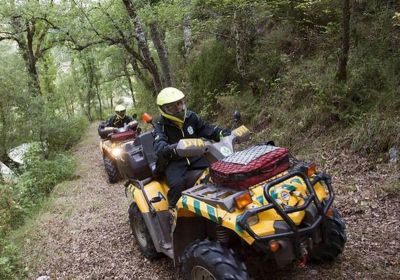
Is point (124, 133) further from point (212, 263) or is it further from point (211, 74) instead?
point (212, 263)

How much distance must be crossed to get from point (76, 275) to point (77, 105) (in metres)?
47.3

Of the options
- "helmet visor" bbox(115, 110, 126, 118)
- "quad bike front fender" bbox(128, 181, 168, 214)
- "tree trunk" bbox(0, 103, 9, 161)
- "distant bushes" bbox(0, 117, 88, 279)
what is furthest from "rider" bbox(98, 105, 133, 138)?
"quad bike front fender" bbox(128, 181, 168, 214)

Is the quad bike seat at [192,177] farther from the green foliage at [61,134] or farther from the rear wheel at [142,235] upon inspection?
the green foliage at [61,134]

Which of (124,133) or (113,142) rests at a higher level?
(124,133)

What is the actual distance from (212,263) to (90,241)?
3.72 m

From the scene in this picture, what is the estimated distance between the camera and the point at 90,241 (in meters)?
6.52

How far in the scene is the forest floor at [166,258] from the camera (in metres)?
4.19

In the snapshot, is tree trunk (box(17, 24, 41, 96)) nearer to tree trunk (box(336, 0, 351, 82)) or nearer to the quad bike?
the quad bike

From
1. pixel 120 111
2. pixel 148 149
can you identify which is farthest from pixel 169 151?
pixel 120 111

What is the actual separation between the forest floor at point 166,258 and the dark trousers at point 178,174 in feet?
3.28

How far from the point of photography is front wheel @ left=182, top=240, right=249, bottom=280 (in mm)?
3209

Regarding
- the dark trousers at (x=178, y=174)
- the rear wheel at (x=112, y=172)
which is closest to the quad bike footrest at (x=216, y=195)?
the dark trousers at (x=178, y=174)

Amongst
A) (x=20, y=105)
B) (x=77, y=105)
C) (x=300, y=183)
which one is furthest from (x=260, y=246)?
(x=77, y=105)

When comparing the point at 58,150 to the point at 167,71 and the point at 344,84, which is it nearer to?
the point at 167,71
